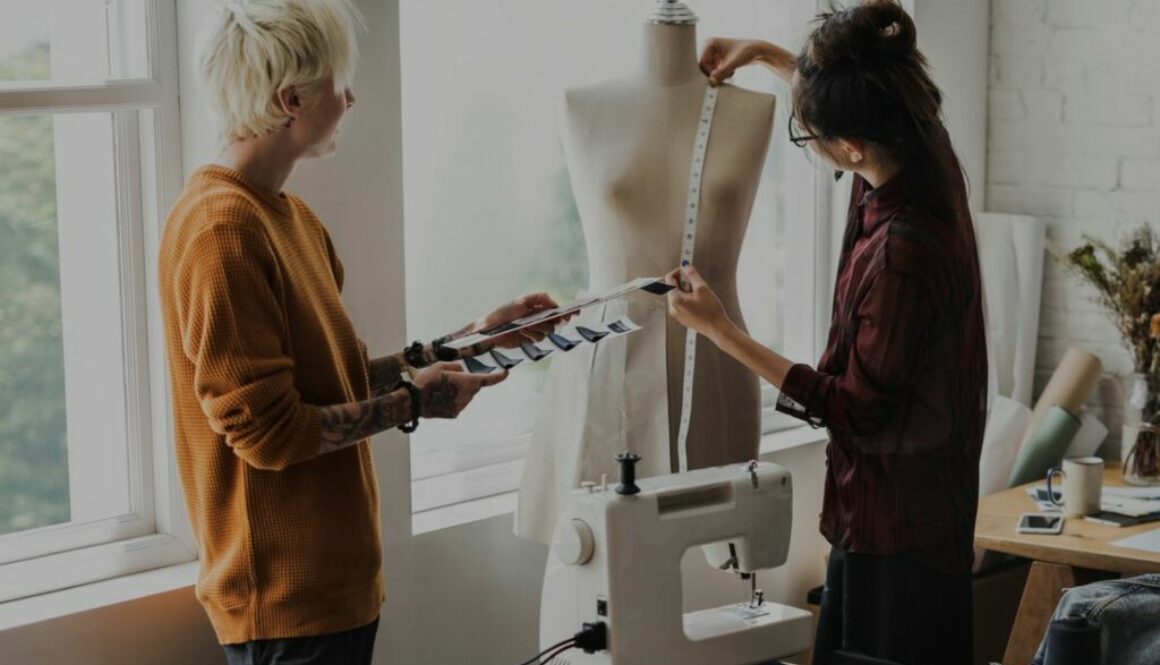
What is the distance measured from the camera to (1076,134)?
13.8ft

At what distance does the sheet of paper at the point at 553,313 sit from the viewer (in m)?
2.41

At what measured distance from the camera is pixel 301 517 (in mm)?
2119

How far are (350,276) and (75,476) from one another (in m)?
0.59

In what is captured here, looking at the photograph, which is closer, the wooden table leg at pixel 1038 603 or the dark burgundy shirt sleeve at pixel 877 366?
the dark burgundy shirt sleeve at pixel 877 366

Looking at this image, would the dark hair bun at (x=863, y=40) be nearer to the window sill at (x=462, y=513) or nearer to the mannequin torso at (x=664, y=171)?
the mannequin torso at (x=664, y=171)

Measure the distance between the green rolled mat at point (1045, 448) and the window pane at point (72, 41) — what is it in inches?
94.6

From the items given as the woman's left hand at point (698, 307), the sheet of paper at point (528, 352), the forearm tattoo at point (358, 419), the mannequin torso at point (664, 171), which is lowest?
the forearm tattoo at point (358, 419)

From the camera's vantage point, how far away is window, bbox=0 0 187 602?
8.29 feet

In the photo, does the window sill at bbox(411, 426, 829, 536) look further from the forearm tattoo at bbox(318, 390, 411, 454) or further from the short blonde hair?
the short blonde hair

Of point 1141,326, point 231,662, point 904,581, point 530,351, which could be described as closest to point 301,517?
point 231,662

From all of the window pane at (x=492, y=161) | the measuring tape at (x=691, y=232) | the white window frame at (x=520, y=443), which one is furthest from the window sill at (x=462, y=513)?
the measuring tape at (x=691, y=232)

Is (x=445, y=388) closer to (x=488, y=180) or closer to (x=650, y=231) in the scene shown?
(x=650, y=231)

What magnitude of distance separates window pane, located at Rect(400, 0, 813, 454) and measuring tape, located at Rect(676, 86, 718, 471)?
1.31 ft

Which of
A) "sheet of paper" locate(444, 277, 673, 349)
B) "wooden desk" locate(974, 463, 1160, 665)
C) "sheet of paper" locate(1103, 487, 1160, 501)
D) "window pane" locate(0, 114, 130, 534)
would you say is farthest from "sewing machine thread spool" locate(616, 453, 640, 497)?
"sheet of paper" locate(1103, 487, 1160, 501)
